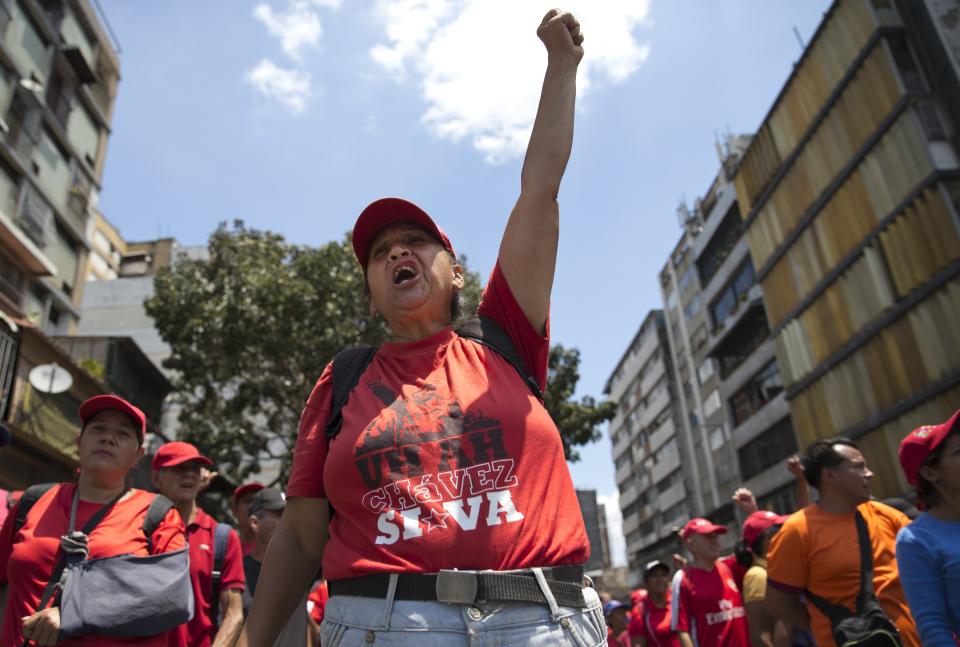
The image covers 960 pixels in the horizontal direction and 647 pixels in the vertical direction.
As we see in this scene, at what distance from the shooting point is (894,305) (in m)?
19.2

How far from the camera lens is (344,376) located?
1.93 m

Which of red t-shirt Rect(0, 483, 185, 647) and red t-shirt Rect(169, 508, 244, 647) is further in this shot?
red t-shirt Rect(169, 508, 244, 647)

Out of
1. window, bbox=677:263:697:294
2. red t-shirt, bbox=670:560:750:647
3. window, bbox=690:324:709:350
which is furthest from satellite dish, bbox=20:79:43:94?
window, bbox=690:324:709:350

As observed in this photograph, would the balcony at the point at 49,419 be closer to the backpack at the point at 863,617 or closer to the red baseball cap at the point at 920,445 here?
the backpack at the point at 863,617

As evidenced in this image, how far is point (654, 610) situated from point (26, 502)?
279 inches

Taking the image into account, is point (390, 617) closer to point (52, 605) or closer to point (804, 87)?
point (52, 605)

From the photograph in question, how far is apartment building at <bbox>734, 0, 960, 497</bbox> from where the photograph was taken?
17594 mm

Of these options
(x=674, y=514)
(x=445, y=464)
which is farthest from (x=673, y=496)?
(x=445, y=464)

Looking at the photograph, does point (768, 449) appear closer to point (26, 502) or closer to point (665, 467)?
point (665, 467)

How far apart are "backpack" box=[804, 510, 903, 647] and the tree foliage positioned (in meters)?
13.4

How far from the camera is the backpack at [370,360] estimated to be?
185 centimetres

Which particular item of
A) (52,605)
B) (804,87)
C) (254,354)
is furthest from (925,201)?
(52,605)

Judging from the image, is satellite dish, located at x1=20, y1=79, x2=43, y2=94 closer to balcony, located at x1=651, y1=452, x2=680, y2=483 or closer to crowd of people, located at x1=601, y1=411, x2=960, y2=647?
crowd of people, located at x1=601, y1=411, x2=960, y2=647

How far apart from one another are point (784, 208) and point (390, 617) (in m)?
26.0
